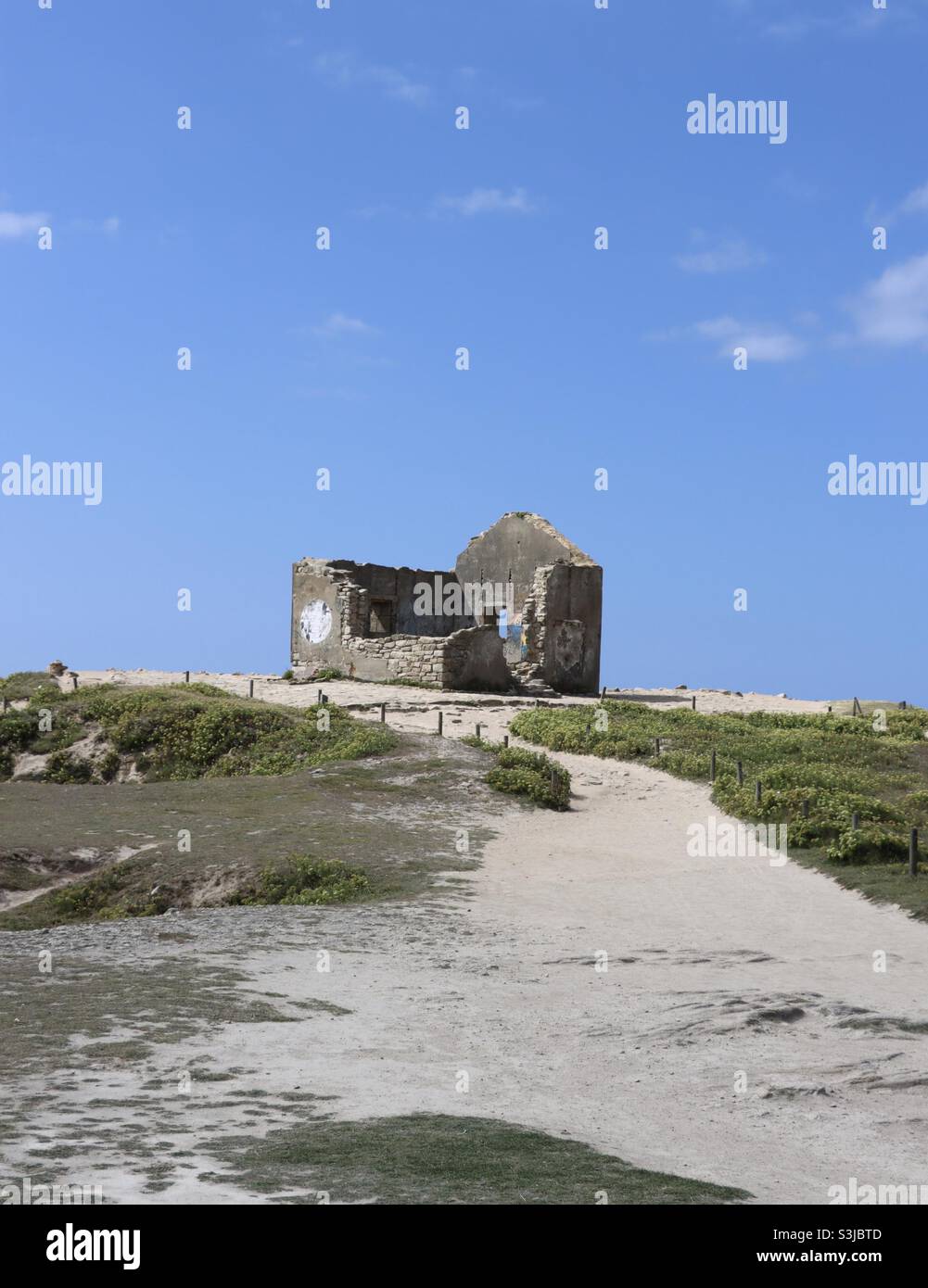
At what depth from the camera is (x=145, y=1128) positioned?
6.91 m

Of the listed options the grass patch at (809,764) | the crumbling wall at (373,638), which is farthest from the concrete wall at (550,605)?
the grass patch at (809,764)

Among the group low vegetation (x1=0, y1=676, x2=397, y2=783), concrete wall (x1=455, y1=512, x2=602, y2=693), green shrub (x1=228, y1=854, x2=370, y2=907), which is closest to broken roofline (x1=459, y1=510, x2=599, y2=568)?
concrete wall (x1=455, y1=512, x2=602, y2=693)

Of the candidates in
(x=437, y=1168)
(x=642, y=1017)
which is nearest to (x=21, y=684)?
(x=642, y=1017)

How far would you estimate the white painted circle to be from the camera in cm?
4019

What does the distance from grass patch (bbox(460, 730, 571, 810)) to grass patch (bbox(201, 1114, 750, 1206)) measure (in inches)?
598

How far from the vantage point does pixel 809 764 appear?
26031mm

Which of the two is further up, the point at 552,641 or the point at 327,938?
the point at 552,641

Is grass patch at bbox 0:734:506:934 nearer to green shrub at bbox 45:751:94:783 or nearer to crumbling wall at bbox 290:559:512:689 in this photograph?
green shrub at bbox 45:751:94:783

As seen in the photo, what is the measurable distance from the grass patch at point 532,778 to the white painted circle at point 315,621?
1625cm

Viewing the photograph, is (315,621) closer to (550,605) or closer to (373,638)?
(373,638)

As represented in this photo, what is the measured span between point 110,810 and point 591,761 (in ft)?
33.6

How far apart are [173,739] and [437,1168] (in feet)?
69.3
